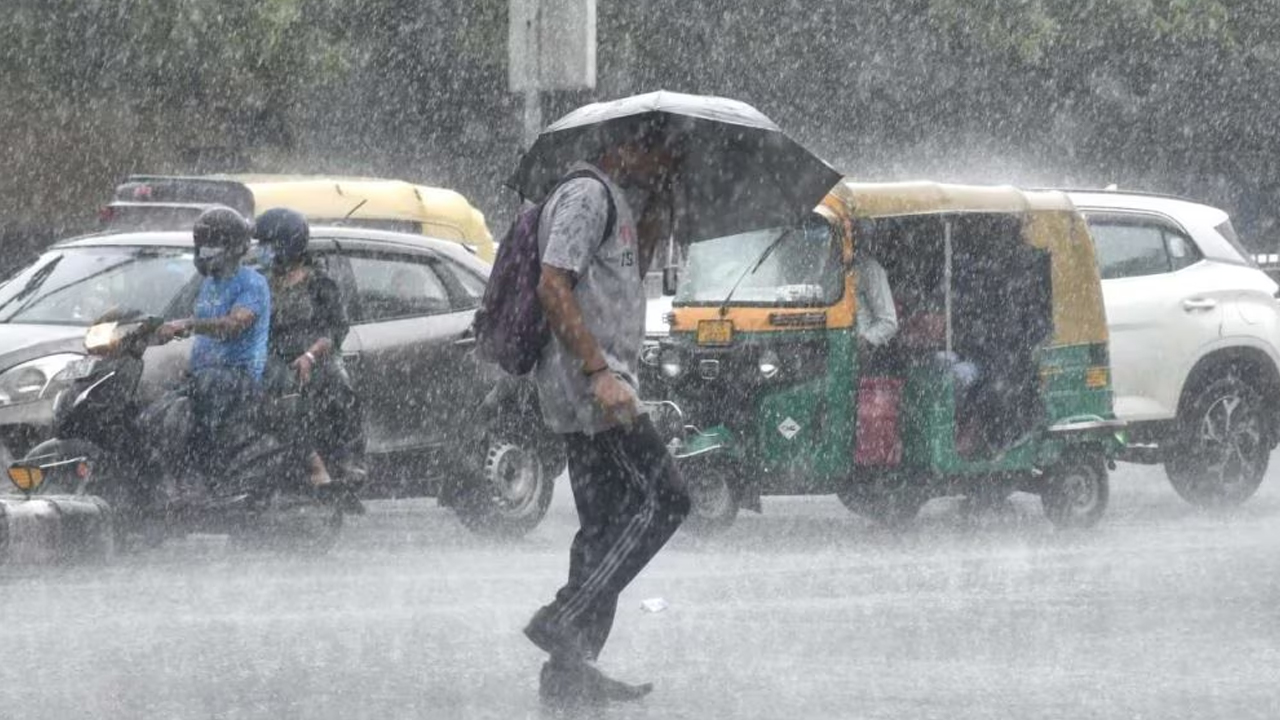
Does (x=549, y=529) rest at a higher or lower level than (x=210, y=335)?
lower

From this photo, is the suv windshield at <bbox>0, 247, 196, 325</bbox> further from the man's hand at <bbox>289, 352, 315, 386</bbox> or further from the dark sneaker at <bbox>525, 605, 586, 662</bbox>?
the dark sneaker at <bbox>525, 605, 586, 662</bbox>

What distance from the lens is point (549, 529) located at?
13484 mm

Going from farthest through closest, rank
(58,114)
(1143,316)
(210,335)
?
(58,114) → (1143,316) → (210,335)

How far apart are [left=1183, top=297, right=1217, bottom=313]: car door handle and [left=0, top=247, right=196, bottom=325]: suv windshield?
5.83 m

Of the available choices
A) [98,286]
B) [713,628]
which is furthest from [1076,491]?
[98,286]

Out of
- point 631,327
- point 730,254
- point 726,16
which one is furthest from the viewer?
point 726,16

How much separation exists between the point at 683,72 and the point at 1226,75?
669 cm

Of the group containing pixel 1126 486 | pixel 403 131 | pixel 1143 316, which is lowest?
pixel 1126 486

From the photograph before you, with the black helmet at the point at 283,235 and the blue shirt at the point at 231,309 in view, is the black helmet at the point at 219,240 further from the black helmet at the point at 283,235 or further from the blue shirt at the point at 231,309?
the black helmet at the point at 283,235

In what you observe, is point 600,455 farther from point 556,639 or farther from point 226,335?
point 226,335

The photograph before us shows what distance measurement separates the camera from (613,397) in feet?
23.1

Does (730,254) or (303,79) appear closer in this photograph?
(730,254)

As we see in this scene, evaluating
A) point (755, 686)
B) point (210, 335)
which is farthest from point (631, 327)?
point (210, 335)

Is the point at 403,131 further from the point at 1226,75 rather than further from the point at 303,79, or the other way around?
the point at 1226,75
